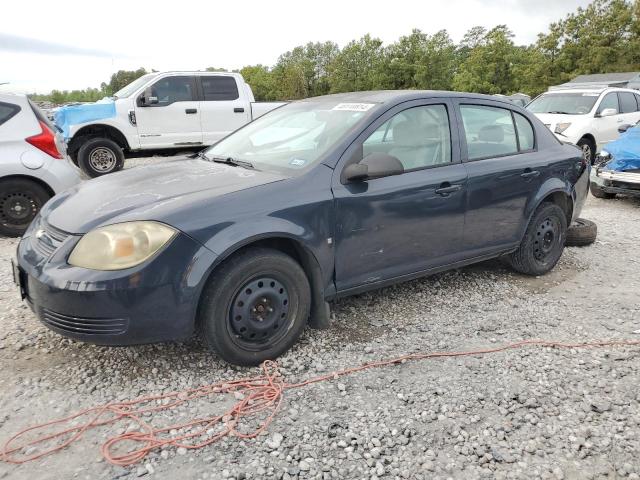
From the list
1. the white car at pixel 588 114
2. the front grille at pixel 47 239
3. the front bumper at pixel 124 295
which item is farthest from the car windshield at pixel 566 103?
the front grille at pixel 47 239

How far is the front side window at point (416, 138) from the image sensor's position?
350 cm

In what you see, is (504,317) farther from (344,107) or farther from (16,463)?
(16,463)

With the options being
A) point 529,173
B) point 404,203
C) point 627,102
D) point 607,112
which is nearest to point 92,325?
point 404,203

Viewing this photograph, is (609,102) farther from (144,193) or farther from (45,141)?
(144,193)

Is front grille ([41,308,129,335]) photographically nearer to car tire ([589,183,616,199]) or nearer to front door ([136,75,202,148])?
car tire ([589,183,616,199])

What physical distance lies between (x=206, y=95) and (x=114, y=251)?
8.62 meters

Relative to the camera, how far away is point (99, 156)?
9789 mm

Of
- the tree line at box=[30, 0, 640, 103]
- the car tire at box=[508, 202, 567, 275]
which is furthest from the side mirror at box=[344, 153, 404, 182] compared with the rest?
the tree line at box=[30, 0, 640, 103]

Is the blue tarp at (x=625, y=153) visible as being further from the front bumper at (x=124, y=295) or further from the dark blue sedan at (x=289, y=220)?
the front bumper at (x=124, y=295)

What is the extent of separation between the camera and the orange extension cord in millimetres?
2348

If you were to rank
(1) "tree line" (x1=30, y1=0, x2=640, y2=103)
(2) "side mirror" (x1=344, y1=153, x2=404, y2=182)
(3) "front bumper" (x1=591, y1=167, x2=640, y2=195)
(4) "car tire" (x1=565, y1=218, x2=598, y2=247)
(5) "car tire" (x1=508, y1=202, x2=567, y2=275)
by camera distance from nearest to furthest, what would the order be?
(2) "side mirror" (x1=344, y1=153, x2=404, y2=182) < (5) "car tire" (x1=508, y1=202, x2=567, y2=275) < (4) "car tire" (x1=565, y1=218, x2=598, y2=247) < (3) "front bumper" (x1=591, y1=167, x2=640, y2=195) < (1) "tree line" (x1=30, y1=0, x2=640, y2=103)

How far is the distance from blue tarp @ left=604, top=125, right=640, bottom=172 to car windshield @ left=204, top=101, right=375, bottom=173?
19.1 ft

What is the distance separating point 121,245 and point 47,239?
0.60m

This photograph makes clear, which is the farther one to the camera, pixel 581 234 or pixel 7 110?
pixel 7 110
